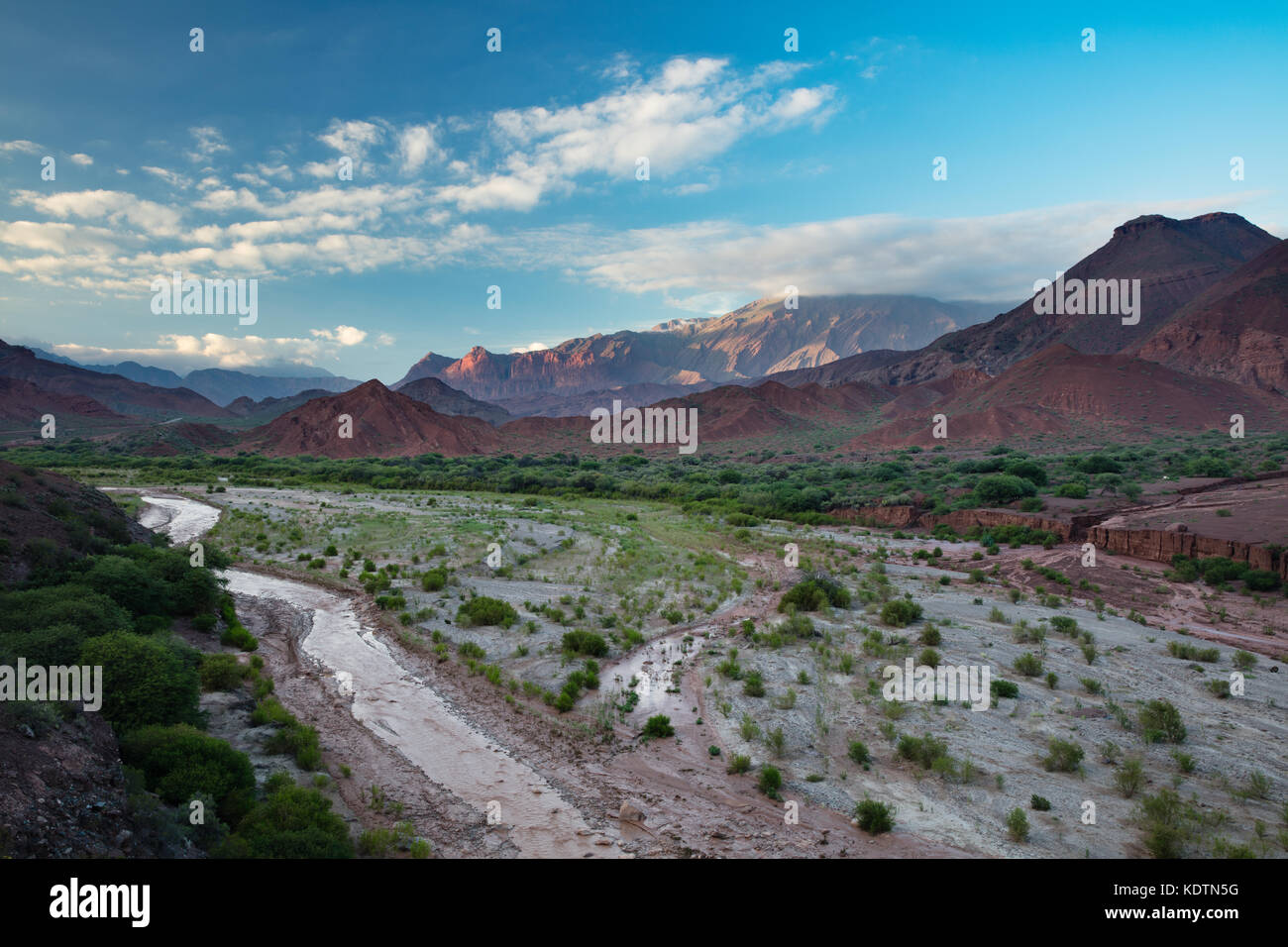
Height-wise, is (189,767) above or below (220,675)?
above

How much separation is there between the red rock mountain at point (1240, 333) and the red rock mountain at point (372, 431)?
363ft

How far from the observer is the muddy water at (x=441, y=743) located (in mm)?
8367

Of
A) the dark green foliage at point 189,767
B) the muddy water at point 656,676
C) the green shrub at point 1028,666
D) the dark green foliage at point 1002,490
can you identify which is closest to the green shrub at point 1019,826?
the muddy water at point 656,676

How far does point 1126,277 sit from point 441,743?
524 feet

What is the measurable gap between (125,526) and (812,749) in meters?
21.5

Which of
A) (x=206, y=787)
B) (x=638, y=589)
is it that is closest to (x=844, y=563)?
(x=638, y=589)

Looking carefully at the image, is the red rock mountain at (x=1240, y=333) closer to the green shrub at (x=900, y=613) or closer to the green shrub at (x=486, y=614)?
the green shrub at (x=900, y=613)

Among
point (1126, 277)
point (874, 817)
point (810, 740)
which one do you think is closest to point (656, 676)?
point (810, 740)

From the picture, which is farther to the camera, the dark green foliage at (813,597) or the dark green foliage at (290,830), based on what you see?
the dark green foliage at (813,597)

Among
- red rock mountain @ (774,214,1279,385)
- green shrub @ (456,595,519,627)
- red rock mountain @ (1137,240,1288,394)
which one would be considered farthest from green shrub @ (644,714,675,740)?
red rock mountain @ (774,214,1279,385)

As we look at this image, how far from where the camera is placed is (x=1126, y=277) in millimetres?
125625

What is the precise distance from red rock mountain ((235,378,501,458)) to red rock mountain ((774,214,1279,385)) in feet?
331

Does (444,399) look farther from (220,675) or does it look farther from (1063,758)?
(1063,758)

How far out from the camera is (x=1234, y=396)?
78875 millimetres
